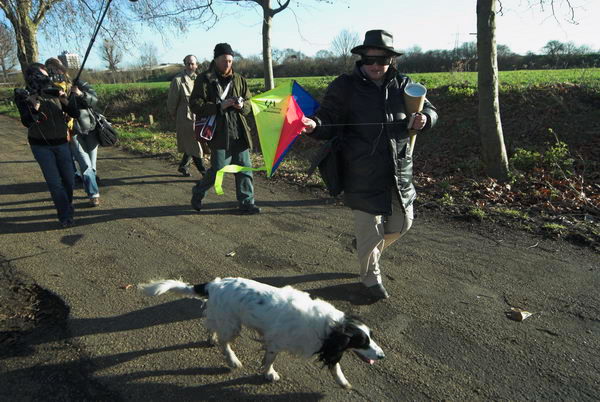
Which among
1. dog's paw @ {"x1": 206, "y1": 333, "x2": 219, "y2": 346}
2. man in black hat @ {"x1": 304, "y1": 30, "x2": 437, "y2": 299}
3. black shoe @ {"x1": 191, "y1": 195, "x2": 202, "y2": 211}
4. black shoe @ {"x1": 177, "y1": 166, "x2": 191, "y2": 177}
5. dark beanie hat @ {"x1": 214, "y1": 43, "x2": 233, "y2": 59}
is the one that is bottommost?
dog's paw @ {"x1": 206, "y1": 333, "x2": 219, "y2": 346}

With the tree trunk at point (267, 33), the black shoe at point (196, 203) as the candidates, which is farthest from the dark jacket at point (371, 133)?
the tree trunk at point (267, 33)

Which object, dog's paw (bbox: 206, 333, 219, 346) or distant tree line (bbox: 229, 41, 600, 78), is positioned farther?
distant tree line (bbox: 229, 41, 600, 78)

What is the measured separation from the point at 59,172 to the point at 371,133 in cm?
455

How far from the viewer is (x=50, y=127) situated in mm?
Answer: 5324

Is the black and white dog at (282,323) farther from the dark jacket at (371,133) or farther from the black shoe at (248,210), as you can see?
the black shoe at (248,210)

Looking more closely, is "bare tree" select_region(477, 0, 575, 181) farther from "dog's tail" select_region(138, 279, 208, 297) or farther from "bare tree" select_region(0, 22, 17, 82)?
"bare tree" select_region(0, 22, 17, 82)

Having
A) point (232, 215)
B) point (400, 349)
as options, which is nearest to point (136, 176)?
point (232, 215)

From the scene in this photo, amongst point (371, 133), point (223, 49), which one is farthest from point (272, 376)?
point (223, 49)

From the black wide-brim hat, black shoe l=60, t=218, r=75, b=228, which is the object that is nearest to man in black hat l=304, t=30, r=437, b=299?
the black wide-brim hat

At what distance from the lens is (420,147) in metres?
10.4

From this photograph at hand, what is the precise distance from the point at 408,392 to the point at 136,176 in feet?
23.8

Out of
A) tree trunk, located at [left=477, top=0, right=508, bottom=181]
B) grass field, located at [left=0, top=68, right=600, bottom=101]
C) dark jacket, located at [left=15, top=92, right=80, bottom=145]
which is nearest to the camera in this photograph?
dark jacket, located at [left=15, top=92, right=80, bottom=145]

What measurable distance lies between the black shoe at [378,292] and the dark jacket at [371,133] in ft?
2.47

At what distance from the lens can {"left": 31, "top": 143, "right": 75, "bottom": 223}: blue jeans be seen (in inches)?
212
